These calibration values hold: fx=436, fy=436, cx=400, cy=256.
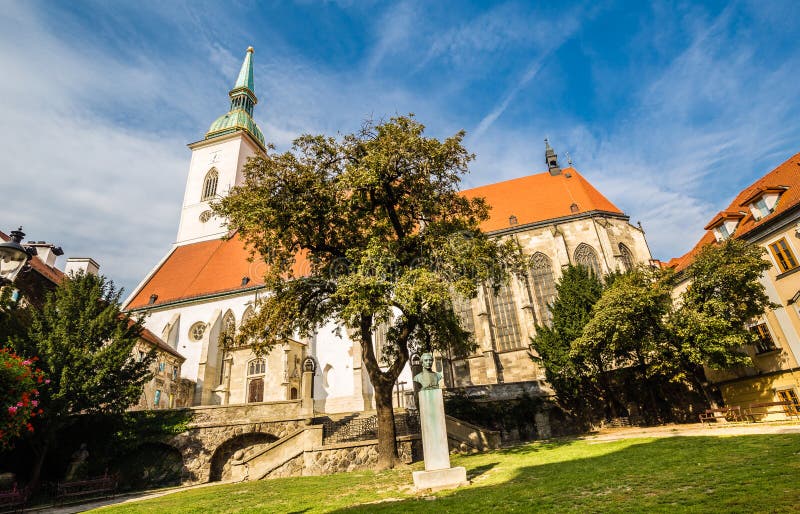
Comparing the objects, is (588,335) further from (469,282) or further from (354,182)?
(354,182)

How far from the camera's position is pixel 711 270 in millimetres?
18047

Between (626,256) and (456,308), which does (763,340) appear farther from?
(456,308)

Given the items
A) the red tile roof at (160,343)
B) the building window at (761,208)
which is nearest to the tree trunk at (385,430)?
the red tile roof at (160,343)

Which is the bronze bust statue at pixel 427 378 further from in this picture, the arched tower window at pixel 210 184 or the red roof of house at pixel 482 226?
the arched tower window at pixel 210 184

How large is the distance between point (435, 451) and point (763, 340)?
1825 centimetres

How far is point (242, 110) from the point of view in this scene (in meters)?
52.0

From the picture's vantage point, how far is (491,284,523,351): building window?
27.2 meters

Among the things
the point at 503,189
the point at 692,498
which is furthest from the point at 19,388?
the point at 503,189

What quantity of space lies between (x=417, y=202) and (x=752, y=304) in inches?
562

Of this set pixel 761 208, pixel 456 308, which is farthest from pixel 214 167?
pixel 761 208

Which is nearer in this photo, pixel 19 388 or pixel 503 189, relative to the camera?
pixel 19 388

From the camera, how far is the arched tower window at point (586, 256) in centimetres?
2863

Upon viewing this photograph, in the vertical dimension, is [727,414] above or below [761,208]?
below

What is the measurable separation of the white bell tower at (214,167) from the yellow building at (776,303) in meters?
40.2
